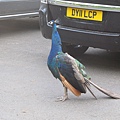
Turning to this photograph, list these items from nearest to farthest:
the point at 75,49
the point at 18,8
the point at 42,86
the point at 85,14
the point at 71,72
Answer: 1. the point at 71,72
2. the point at 42,86
3. the point at 85,14
4. the point at 75,49
5. the point at 18,8

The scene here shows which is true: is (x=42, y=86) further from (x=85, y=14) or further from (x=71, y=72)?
(x=85, y=14)

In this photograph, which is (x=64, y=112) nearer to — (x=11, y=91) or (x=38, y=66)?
(x=11, y=91)

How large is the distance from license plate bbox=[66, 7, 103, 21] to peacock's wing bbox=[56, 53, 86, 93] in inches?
45.0

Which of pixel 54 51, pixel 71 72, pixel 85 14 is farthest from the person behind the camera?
pixel 85 14

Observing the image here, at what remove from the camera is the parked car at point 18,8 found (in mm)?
8227

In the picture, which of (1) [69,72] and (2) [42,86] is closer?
(1) [69,72]

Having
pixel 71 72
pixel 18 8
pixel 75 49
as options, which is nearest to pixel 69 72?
pixel 71 72

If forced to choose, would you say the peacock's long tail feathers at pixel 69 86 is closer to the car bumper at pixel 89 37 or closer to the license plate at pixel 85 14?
the car bumper at pixel 89 37

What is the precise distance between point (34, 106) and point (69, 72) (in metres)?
0.51

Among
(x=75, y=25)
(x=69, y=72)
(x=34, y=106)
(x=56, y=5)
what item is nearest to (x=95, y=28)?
(x=75, y=25)

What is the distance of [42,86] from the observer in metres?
5.49

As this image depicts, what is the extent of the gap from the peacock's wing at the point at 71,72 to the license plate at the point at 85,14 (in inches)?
45.0

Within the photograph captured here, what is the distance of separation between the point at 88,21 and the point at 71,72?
50.0 inches

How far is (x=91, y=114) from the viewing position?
4621mm
